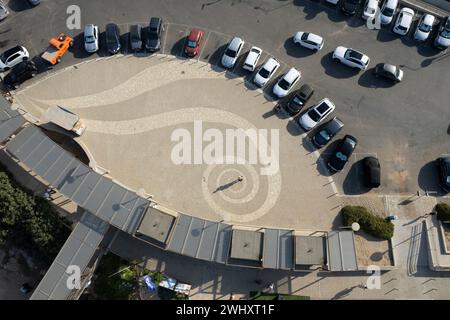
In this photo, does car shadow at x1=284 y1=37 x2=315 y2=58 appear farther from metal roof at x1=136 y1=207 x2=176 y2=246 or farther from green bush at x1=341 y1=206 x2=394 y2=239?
metal roof at x1=136 y1=207 x2=176 y2=246

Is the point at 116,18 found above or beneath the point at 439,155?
above

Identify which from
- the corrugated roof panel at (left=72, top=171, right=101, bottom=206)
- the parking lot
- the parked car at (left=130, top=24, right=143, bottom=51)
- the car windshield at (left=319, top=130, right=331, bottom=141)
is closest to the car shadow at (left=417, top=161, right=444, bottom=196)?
the parking lot

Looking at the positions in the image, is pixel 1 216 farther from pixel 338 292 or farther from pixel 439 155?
pixel 439 155

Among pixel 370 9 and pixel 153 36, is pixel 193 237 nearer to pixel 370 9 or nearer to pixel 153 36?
pixel 153 36

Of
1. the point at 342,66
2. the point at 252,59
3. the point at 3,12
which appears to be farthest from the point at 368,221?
the point at 3,12

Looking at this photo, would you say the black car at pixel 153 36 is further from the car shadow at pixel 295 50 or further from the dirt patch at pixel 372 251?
the dirt patch at pixel 372 251

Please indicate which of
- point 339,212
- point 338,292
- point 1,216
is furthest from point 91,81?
point 338,292
